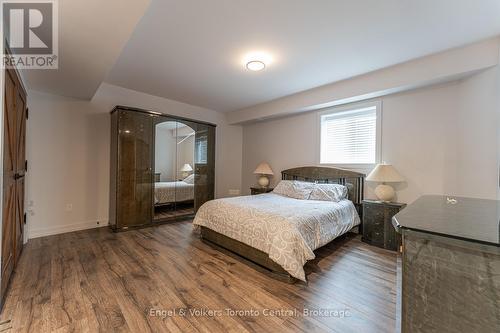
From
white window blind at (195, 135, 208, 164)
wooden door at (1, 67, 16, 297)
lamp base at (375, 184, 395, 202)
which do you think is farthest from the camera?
white window blind at (195, 135, 208, 164)

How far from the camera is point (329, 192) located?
370 cm

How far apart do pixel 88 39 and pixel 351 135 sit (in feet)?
13.2

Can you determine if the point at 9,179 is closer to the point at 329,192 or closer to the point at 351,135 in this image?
the point at 329,192

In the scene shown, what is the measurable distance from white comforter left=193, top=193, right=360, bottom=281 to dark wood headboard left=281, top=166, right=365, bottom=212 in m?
0.53

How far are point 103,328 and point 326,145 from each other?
4.19 meters

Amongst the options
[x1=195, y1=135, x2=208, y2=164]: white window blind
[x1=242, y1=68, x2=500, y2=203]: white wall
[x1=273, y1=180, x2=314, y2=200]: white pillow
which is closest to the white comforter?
[x1=273, y1=180, x2=314, y2=200]: white pillow

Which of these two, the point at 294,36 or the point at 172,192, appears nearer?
the point at 294,36

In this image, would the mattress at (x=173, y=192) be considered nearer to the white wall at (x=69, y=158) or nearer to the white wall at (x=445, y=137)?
the white wall at (x=69, y=158)

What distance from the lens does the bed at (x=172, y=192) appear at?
412 centimetres

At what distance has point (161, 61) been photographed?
9.75 feet

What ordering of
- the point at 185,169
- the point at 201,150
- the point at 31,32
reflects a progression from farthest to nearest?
the point at 201,150
the point at 185,169
the point at 31,32

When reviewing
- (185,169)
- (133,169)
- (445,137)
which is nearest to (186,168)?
(185,169)

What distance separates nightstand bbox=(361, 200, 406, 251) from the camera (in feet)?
10.0

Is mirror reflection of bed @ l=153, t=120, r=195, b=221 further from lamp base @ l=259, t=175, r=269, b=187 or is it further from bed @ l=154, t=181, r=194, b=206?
lamp base @ l=259, t=175, r=269, b=187
